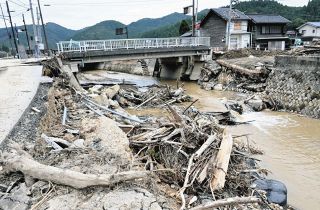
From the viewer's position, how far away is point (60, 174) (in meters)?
5.34

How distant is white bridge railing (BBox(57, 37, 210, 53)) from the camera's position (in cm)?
2220

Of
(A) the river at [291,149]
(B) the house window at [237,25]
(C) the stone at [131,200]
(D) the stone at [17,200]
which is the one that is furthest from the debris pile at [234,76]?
(D) the stone at [17,200]

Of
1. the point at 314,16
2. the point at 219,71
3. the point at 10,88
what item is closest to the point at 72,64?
the point at 10,88

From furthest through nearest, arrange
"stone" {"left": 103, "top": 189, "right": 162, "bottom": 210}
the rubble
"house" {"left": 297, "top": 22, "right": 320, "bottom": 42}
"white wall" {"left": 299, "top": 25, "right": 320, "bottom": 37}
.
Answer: "white wall" {"left": 299, "top": 25, "right": 320, "bottom": 37} < "house" {"left": 297, "top": 22, "right": 320, "bottom": 42} < the rubble < "stone" {"left": 103, "top": 189, "right": 162, "bottom": 210}

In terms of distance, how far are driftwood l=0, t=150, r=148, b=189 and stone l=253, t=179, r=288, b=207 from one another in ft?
11.8

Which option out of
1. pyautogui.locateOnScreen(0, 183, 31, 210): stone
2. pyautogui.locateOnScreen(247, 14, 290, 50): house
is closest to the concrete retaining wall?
pyautogui.locateOnScreen(0, 183, 31, 210): stone

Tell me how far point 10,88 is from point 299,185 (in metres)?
12.1

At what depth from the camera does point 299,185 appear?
29.4 ft

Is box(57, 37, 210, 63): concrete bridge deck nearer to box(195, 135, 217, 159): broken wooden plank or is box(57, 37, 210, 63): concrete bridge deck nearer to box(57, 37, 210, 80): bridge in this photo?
box(57, 37, 210, 80): bridge

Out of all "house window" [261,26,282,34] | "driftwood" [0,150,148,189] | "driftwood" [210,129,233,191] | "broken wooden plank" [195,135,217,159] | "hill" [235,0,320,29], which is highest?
"hill" [235,0,320,29]

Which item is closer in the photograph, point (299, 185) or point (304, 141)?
point (299, 185)

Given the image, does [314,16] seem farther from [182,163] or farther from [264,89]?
[182,163]

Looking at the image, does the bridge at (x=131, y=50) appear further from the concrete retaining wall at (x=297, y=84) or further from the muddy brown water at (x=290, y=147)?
the concrete retaining wall at (x=297, y=84)

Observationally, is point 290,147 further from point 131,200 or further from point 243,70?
point 243,70
